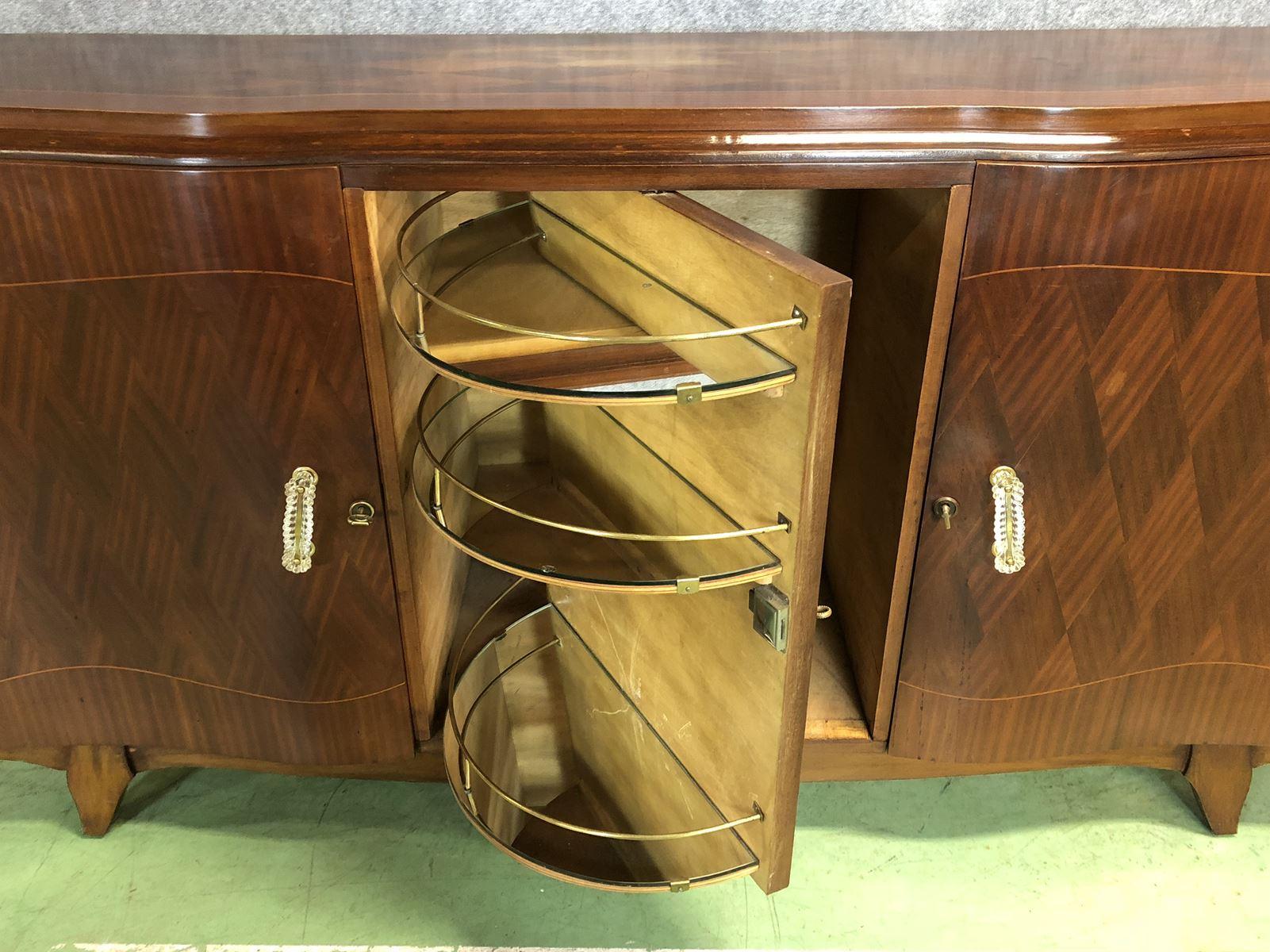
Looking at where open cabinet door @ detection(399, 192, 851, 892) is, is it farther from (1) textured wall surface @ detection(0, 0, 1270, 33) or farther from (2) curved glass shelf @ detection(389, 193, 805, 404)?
(1) textured wall surface @ detection(0, 0, 1270, 33)

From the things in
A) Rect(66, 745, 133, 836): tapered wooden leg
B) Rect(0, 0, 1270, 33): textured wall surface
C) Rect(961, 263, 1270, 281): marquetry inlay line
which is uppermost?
Rect(0, 0, 1270, 33): textured wall surface

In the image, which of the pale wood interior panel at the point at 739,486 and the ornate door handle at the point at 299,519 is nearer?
the pale wood interior panel at the point at 739,486

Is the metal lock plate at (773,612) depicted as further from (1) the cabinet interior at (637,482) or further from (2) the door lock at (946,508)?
(2) the door lock at (946,508)

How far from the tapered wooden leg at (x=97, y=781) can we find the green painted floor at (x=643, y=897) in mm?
20

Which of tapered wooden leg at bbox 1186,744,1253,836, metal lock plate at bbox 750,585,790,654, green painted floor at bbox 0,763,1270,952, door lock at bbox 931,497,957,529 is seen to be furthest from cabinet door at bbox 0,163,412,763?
tapered wooden leg at bbox 1186,744,1253,836

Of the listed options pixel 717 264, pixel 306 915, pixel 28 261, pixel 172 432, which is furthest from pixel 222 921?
pixel 717 264

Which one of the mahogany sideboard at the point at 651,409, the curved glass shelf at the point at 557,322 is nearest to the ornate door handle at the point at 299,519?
the mahogany sideboard at the point at 651,409

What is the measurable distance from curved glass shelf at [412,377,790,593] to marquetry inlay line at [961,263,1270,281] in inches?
7.5

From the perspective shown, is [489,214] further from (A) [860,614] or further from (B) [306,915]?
(B) [306,915]

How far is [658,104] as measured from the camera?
0.63 m

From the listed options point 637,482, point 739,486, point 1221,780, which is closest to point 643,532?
point 637,482

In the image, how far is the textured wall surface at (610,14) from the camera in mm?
844

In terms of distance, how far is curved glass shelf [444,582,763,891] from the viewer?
2.65 ft

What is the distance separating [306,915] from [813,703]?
422 mm
